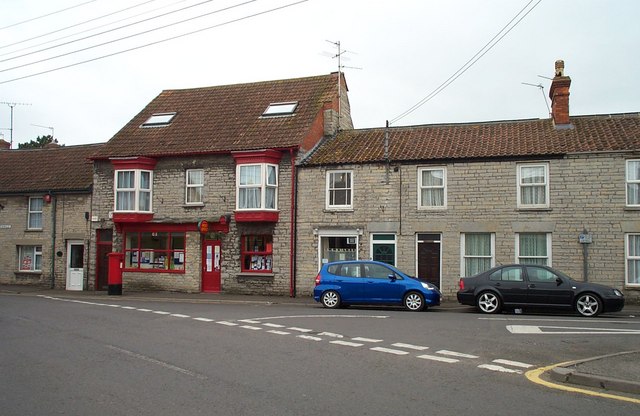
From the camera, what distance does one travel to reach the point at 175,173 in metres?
25.6

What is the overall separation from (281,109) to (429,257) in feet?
31.1

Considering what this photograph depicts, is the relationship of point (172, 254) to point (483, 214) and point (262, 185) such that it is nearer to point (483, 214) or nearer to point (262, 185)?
point (262, 185)

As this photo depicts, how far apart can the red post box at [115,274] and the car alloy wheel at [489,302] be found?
14.4 meters

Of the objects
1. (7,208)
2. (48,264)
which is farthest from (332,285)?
(7,208)

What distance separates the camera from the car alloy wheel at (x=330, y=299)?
19.0 meters

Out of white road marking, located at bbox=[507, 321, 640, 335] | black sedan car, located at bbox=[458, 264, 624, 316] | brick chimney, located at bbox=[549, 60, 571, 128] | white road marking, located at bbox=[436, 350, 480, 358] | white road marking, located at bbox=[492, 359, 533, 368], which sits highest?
brick chimney, located at bbox=[549, 60, 571, 128]

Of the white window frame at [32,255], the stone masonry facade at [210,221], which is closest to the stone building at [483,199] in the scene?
the stone masonry facade at [210,221]

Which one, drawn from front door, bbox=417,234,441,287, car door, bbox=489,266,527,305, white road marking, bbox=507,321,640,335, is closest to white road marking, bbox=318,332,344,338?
white road marking, bbox=507,321,640,335

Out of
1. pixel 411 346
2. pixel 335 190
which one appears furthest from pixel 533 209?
pixel 411 346

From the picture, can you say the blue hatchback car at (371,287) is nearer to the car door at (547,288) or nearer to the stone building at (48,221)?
the car door at (547,288)

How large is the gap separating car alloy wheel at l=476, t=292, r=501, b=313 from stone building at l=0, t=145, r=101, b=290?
1781 centimetres

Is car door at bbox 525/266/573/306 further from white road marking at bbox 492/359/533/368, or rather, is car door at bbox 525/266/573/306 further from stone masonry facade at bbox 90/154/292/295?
stone masonry facade at bbox 90/154/292/295

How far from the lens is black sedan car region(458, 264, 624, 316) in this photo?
16500mm

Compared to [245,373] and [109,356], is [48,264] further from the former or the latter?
[245,373]
